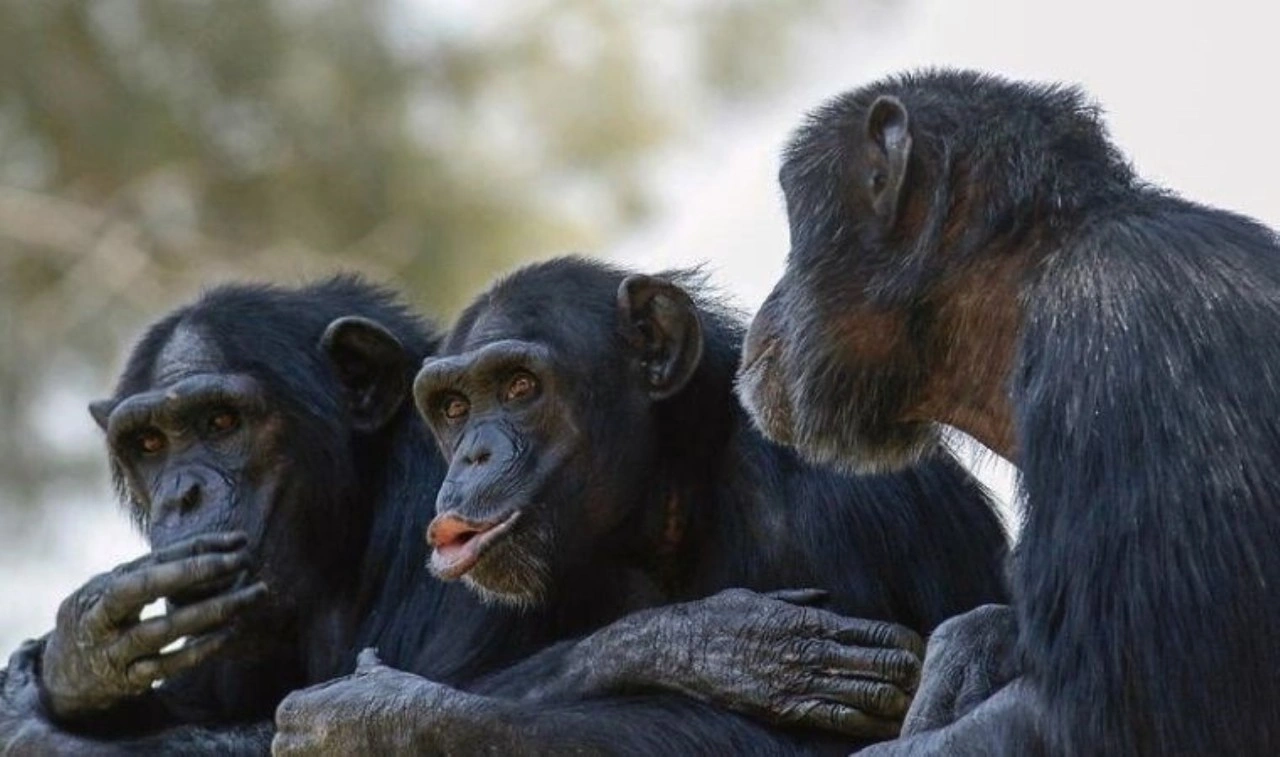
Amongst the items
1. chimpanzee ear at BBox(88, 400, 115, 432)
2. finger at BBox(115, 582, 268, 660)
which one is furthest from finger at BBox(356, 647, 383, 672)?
chimpanzee ear at BBox(88, 400, 115, 432)

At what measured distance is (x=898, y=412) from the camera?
8859mm

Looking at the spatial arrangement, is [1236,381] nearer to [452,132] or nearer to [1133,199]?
[1133,199]

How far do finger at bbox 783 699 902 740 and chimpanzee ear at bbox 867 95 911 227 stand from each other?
5.12 ft

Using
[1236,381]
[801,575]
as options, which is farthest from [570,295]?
[1236,381]

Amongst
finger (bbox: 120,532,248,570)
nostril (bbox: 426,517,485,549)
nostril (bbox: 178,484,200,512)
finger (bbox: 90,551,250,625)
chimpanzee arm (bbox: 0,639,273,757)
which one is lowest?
chimpanzee arm (bbox: 0,639,273,757)

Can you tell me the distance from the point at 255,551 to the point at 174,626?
0.64 m

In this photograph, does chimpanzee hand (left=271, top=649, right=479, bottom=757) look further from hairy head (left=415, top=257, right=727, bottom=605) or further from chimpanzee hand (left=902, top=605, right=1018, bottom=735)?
chimpanzee hand (left=902, top=605, right=1018, bottom=735)

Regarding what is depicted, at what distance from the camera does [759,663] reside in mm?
9109

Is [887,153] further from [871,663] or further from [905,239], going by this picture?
[871,663]

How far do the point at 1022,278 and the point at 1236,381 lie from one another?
895mm

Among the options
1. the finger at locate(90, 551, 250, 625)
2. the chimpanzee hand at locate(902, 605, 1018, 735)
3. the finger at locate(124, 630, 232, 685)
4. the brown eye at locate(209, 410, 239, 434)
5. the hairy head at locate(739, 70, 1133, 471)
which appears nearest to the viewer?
the chimpanzee hand at locate(902, 605, 1018, 735)

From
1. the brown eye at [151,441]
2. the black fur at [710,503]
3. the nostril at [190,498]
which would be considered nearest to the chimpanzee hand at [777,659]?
the black fur at [710,503]

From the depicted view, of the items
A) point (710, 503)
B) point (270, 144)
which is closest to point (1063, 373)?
point (710, 503)

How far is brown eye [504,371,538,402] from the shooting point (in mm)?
9891
